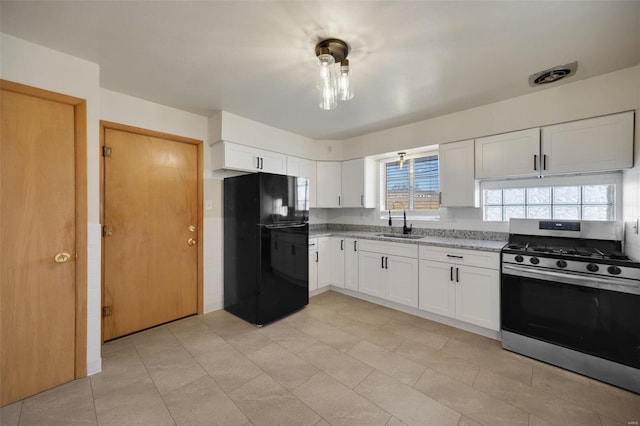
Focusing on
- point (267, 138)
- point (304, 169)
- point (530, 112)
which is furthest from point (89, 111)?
point (530, 112)

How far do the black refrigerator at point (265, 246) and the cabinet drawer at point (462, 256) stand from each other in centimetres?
149

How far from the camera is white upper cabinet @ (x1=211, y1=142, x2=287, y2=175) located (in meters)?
3.04

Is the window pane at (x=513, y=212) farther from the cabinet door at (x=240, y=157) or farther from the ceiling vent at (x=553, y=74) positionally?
the cabinet door at (x=240, y=157)

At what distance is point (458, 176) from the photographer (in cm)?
A: 305

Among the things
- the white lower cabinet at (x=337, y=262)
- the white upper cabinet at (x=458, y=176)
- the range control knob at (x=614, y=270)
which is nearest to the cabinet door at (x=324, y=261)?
the white lower cabinet at (x=337, y=262)

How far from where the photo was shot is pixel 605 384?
6.20 ft

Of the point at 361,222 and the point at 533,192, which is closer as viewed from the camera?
the point at 533,192

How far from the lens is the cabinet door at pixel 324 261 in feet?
12.5

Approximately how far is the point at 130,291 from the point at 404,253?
120 inches

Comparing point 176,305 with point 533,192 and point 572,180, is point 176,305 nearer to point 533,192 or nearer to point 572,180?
point 533,192

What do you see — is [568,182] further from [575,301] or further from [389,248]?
[389,248]

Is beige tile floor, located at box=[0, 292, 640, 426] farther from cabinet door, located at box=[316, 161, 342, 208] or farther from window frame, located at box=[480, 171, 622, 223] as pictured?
cabinet door, located at box=[316, 161, 342, 208]

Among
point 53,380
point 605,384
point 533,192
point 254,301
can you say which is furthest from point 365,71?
point 53,380

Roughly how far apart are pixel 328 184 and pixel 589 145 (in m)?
3.00
